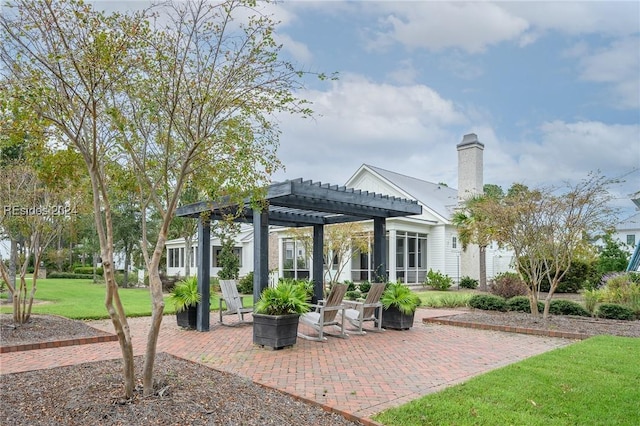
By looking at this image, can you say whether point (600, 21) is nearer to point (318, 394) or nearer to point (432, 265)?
point (318, 394)

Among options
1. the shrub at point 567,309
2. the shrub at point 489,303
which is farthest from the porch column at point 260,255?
the shrub at point 567,309

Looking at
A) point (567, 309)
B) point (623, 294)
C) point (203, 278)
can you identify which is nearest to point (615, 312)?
point (567, 309)

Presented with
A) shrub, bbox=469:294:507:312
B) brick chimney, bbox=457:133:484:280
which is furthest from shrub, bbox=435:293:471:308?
brick chimney, bbox=457:133:484:280

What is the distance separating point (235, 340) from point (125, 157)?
4184mm

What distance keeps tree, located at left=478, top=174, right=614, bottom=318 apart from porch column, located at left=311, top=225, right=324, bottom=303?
14.0 feet

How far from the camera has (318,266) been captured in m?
12.6

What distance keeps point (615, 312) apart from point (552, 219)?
8.90 ft

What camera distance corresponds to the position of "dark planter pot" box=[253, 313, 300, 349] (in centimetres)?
739

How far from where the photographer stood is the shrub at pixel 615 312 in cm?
1091

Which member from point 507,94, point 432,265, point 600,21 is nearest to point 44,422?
point 600,21

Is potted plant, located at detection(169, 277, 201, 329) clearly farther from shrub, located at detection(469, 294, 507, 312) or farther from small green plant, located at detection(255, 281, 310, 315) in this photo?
shrub, located at detection(469, 294, 507, 312)

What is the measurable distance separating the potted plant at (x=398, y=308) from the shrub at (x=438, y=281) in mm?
13104

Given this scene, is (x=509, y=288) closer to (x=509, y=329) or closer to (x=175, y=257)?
(x=509, y=329)

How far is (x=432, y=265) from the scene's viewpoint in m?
24.1
